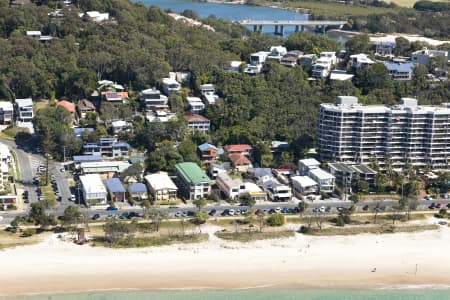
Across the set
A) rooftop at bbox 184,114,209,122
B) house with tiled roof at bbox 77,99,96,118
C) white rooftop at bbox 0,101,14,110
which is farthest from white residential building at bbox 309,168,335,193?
white rooftop at bbox 0,101,14,110

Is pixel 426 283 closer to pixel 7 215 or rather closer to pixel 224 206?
pixel 224 206

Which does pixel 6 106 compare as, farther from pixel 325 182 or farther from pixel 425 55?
pixel 425 55

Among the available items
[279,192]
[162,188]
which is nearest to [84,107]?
[162,188]

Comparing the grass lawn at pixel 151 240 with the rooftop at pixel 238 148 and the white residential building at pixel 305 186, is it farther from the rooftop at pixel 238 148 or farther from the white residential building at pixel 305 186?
the rooftop at pixel 238 148

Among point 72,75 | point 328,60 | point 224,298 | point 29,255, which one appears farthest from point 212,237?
point 328,60

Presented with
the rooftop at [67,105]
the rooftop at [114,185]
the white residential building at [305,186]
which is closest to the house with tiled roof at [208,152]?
the white residential building at [305,186]

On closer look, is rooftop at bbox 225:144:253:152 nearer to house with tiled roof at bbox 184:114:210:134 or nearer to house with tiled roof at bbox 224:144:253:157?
house with tiled roof at bbox 224:144:253:157
